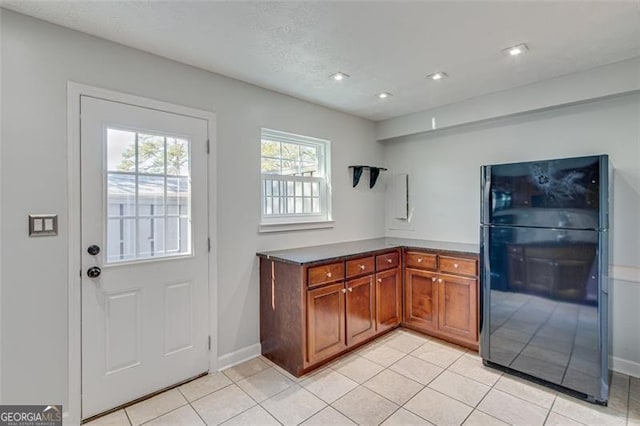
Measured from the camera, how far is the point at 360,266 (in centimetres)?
295

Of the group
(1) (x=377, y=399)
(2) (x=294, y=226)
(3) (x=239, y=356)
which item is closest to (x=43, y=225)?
(3) (x=239, y=356)

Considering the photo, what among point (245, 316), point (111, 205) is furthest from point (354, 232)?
point (111, 205)

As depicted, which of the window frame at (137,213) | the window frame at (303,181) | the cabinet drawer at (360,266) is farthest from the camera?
the window frame at (303,181)

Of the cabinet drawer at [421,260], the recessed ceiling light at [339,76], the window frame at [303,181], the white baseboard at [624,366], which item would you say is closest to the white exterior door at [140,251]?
the window frame at [303,181]

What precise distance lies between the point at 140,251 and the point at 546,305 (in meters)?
2.97

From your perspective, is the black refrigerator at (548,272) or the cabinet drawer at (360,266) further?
the cabinet drawer at (360,266)

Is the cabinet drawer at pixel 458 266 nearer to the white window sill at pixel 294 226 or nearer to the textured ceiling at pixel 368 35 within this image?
the white window sill at pixel 294 226

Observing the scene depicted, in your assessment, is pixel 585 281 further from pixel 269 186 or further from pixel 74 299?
pixel 74 299

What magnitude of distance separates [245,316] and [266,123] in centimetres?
177

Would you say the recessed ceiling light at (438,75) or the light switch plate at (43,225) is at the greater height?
the recessed ceiling light at (438,75)

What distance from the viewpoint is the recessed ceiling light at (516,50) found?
216 centimetres

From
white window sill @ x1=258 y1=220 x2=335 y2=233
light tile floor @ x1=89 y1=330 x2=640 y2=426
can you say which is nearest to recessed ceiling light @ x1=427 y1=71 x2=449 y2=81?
white window sill @ x1=258 y1=220 x2=335 y2=233

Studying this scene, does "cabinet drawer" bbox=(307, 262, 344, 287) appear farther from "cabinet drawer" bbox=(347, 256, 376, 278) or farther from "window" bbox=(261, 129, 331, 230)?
"window" bbox=(261, 129, 331, 230)

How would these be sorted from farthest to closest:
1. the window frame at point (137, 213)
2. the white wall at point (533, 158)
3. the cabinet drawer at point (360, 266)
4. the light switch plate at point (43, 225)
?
the cabinet drawer at point (360, 266)
the white wall at point (533, 158)
the window frame at point (137, 213)
the light switch plate at point (43, 225)
